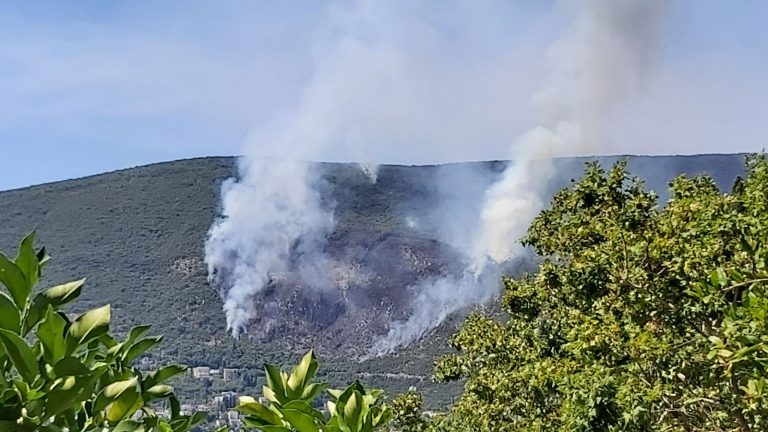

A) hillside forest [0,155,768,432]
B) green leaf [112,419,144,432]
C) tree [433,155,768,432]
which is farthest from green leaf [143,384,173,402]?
tree [433,155,768,432]

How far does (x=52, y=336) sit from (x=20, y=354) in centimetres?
4

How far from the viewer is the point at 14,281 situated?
109cm

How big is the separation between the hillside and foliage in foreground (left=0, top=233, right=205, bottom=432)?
81.4 meters

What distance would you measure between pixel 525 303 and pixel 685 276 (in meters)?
5.77

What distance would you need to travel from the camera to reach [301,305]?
121m

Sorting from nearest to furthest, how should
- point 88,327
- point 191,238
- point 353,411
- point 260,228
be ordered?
point 88,327
point 353,411
point 191,238
point 260,228

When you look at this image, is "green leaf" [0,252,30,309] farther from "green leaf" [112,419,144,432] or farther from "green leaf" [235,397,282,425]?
"green leaf" [235,397,282,425]

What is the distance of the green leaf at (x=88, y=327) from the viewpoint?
113 centimetres

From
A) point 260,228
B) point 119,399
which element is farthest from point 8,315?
point 260,228

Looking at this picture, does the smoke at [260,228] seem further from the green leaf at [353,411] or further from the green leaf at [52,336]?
the green leaf at [52,336]

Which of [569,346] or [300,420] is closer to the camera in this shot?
[300,420]

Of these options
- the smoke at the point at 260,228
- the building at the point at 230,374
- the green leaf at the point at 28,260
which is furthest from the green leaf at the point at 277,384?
the smoke at the point at 260,228

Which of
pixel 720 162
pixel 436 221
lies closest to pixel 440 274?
pixel 436 221

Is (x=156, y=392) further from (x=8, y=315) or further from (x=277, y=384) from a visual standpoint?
(x=8, y=315)
